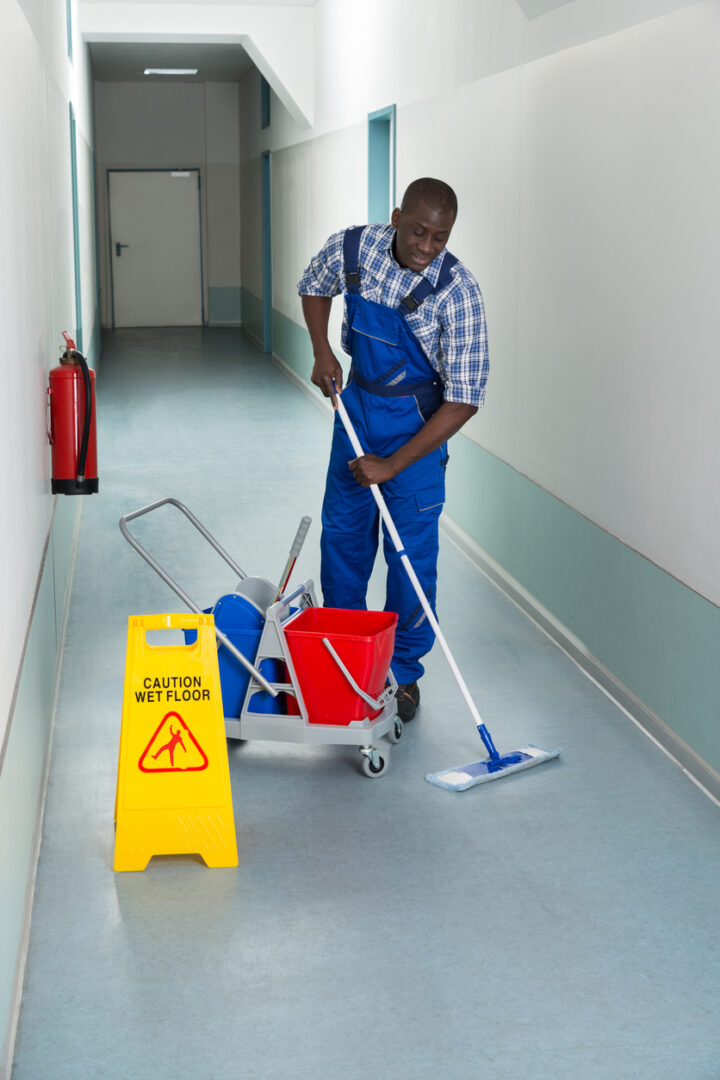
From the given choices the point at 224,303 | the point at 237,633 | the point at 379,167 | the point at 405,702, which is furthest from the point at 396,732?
the point at 224,303

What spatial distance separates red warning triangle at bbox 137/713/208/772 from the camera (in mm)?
2754

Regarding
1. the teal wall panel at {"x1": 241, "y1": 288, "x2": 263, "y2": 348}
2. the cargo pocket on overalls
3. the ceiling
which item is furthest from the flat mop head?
the teal wall panel at {"x1": 241, "y1": 288, "x2": 263, "y2": 348}

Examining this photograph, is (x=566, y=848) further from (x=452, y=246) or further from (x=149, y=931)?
(x=452, y=246)

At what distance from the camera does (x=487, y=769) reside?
3287 mm

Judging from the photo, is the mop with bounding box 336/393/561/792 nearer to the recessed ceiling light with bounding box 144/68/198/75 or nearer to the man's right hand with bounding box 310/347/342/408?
the man's right hand with bounding box 310/347/342/408

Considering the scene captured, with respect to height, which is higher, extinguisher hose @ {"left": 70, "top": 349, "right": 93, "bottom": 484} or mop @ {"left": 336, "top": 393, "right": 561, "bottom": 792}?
extinguisher hose @ {"left": 70, "top": 349, "right": 93, "bottom": 484}

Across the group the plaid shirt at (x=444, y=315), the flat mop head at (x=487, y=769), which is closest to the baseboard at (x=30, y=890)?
the flat mop head at (x=487, y=769)

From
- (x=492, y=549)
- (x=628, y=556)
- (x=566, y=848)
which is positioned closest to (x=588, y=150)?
(x=628, y=556)

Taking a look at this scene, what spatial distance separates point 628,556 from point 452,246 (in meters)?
2.59

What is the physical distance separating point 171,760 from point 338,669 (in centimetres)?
55

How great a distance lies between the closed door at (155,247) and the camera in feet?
50.9

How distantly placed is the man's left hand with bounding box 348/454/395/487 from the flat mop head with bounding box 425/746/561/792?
85 cm

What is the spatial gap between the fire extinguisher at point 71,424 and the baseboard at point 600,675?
179 centimetres

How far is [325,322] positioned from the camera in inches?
146
